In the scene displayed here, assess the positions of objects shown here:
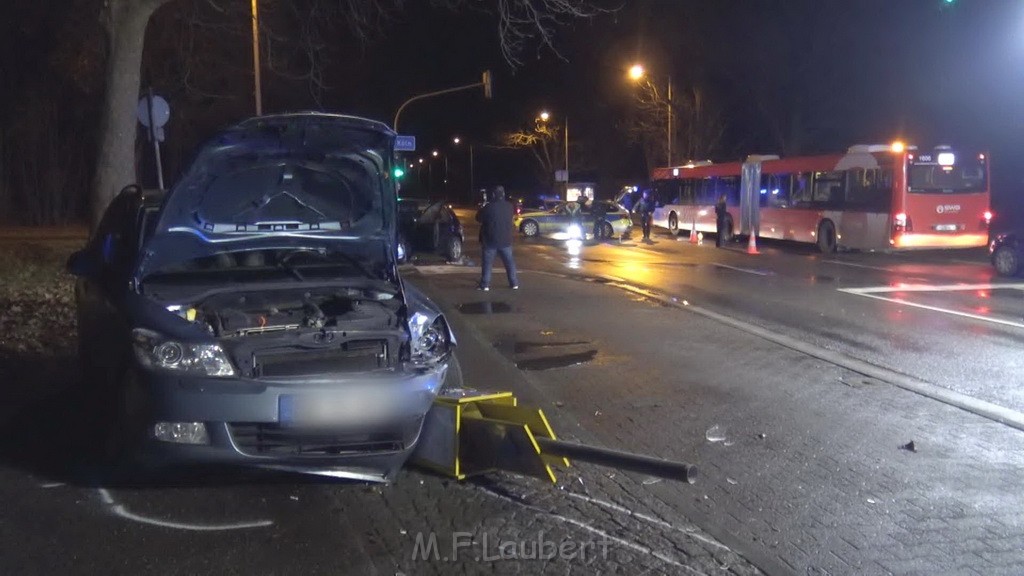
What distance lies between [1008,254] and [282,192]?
52.2 feet

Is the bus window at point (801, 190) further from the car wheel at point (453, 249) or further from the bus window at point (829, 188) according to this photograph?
the car wheel at point (453, 249)

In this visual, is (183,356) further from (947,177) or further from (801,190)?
(801,190)

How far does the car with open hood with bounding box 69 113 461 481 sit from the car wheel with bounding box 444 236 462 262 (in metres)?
15.3

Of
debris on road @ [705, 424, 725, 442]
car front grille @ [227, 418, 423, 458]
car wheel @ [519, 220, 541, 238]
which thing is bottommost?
debris on road @ [705, 424, 725, 442]

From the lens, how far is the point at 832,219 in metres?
26.5

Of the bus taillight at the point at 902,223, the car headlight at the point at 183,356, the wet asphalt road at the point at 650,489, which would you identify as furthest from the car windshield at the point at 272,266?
the bus taillight at the point at 902,223

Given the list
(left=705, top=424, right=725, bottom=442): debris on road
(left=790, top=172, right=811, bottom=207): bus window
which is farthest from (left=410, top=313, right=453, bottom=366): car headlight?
(left=790, top=172, right=811, bottom=207): bus window

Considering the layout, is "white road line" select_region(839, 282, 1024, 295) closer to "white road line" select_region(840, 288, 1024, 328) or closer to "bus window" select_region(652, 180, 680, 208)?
"white road line" select_region(840, 288, 1024, 328)

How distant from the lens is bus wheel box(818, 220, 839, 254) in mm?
26500

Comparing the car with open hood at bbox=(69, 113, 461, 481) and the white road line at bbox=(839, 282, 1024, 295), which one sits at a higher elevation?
the car with open hood at bbox=(69, 113, 461, 481)

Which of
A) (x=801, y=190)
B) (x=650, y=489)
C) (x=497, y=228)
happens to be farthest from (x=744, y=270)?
(x=650, y=489)

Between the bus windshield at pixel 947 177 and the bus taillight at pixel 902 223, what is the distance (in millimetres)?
670

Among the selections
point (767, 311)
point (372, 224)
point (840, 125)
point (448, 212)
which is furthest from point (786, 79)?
point (372, 224)

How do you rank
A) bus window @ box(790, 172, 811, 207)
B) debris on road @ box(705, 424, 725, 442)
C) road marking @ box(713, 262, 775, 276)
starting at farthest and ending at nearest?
bus window @ box(790, 172, 811, 207) → road marking @ box(713, 262, 775, 276) → debris on road @ box(705, 424, 725, 442)
